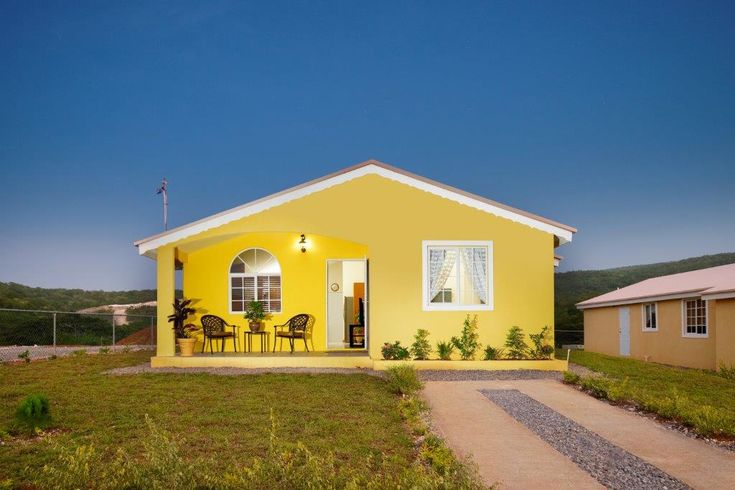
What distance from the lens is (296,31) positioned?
71.5 feet

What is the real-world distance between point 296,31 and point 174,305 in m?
12.9

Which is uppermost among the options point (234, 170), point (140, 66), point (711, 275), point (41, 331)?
point (140, 66)

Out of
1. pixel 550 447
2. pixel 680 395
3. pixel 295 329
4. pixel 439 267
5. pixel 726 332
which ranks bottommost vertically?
pixel 680 395

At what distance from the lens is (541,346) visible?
12773mm

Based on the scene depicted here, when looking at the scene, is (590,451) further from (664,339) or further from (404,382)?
(664,339)

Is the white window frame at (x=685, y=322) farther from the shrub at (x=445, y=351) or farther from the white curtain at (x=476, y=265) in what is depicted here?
the shrub at (x=445, y=351)

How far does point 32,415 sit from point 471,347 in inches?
332

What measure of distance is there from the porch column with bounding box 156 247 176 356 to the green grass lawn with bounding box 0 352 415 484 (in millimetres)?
1566

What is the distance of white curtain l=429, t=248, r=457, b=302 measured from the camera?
12945mm

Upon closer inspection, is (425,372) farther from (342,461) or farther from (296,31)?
(296,31)

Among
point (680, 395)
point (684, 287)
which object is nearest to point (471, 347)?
point (680, 395)

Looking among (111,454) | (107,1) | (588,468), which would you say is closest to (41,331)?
(107,1)

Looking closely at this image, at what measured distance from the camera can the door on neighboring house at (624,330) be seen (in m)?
24.3

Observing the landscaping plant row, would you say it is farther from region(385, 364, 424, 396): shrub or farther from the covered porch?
the covered porch
